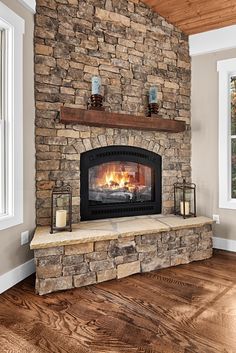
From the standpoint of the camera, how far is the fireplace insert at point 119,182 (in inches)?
132

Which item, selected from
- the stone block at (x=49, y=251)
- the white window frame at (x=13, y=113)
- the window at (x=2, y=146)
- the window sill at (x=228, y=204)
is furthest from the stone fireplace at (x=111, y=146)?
the window sill at (x=228, y=204)

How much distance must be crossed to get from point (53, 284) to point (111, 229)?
776 millimetres

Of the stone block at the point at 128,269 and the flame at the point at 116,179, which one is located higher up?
the flame at the point at 116,179

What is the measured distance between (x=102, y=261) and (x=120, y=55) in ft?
8.05

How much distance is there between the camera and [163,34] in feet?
12.5

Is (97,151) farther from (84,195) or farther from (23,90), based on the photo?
(23,90)

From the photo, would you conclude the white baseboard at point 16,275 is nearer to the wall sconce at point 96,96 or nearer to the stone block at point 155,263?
the stone block at point 155,263

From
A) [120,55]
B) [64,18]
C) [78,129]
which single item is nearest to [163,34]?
[120,55]

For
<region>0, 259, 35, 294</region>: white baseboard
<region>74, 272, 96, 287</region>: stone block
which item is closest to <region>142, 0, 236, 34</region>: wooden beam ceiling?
<region>74, 272, 96, 287</region>: stone block

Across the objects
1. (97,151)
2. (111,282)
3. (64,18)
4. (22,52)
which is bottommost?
(111,282)

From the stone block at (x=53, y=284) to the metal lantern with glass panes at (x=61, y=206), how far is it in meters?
0.48

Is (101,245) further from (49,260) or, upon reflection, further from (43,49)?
(43,49)

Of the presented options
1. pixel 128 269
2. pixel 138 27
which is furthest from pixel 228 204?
pixel 138 27

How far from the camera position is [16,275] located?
106 inches
